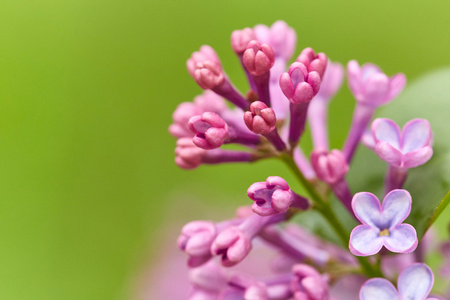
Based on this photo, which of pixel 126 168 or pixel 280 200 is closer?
pixel 280 200

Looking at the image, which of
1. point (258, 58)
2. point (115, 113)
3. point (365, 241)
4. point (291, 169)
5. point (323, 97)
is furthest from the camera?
point (115, 113)

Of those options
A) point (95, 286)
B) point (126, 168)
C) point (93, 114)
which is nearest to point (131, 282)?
point (95, 286)

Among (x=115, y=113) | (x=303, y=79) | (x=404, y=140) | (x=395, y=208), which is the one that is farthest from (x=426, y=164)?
(x=115, y=113)

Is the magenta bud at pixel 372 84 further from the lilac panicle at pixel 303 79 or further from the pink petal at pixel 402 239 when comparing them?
the pink petal at pixel 402 239

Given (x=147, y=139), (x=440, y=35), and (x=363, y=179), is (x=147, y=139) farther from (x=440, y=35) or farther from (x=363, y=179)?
(x=363, y=179)

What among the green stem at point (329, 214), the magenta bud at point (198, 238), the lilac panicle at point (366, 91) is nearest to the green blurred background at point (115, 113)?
the lilac panicle at point (366, 91)

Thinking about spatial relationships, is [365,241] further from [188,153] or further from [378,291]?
[188,153]

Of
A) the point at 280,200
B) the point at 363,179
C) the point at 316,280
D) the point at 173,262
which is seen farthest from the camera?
the point at 173,262
